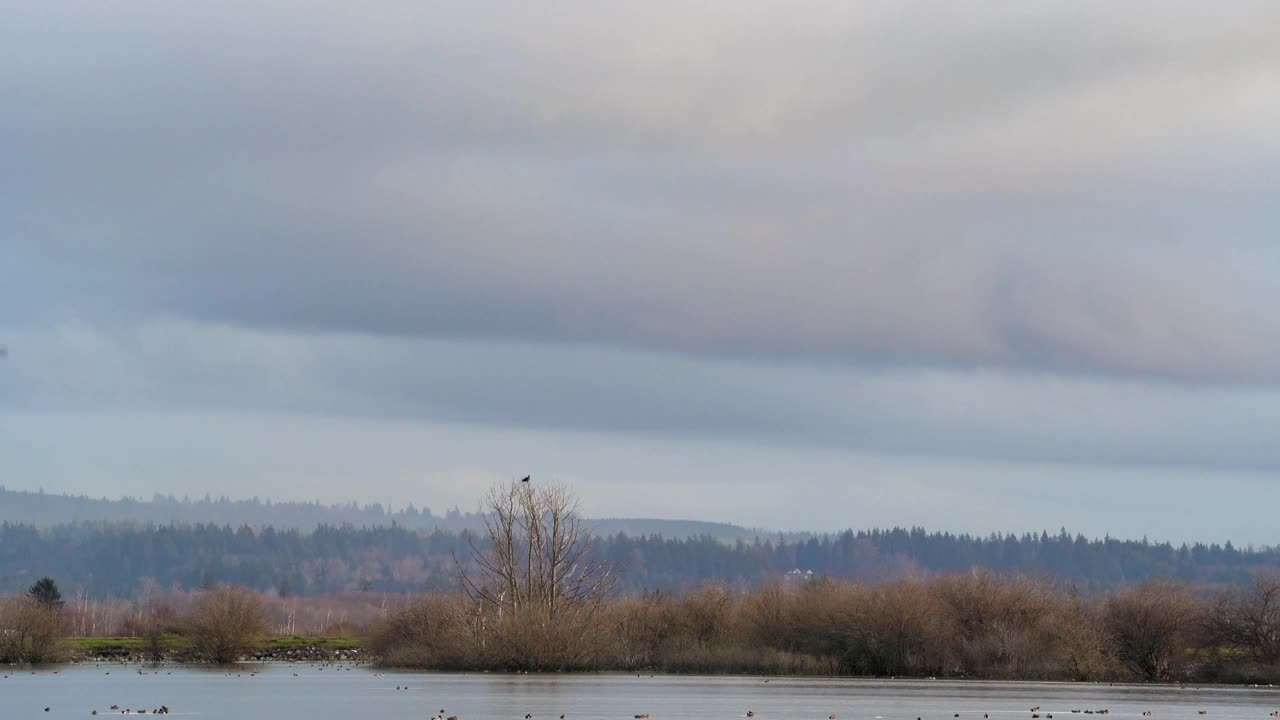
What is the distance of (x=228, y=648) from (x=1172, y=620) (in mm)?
61546

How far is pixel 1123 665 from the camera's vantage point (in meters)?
103

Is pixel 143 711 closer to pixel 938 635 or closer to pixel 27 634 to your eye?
pixel 938 635

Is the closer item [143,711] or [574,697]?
[143,711]

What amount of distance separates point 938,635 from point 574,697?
4168 cm

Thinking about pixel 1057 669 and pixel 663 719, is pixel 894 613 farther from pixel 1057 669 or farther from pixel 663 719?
pixel 663 719

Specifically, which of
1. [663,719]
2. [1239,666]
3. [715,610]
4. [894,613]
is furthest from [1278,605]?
[663,719]

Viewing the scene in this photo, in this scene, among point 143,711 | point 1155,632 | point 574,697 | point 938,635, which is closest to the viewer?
point 143,711

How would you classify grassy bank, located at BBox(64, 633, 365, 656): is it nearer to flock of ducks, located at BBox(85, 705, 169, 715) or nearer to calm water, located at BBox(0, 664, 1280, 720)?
calm water, located at BBox(0, 664, 1280, 720)

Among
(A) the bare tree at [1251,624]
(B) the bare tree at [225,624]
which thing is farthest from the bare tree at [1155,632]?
(B) the bare tree at [225,624]

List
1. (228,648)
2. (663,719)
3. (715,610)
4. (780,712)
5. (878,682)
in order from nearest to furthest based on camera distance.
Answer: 1. (663,719)
2. (780,712)
3. (878,682)
4. (715,610)
5. (228,648)

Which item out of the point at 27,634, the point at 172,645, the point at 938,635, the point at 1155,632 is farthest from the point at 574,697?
the point at 172,645

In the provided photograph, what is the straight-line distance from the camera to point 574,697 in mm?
68500

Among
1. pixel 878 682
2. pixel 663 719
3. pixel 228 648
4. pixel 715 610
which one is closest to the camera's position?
pixel 663 719

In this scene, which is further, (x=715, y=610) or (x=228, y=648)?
(x=228, y=648)
